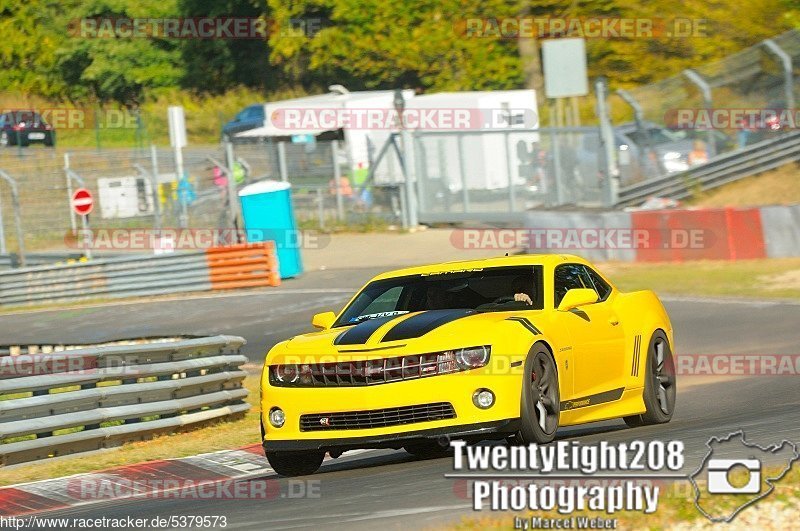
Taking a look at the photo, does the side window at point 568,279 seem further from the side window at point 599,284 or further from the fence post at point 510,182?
the fence post at point 510,182

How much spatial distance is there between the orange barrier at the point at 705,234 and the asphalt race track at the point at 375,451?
2.99 m

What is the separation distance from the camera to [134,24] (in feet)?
204

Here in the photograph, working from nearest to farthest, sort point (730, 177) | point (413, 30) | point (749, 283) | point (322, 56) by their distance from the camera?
point (749, 283) < point (730, 177) < point (413, 30) < point (322, 56)

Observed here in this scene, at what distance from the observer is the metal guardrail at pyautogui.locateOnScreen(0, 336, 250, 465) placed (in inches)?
453

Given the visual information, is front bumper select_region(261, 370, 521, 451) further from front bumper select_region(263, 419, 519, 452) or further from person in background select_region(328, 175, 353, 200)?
person in background select_region(328, 175, 353, 200)

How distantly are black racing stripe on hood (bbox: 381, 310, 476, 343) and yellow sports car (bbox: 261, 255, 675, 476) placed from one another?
10 mm

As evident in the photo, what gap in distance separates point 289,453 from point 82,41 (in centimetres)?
5412

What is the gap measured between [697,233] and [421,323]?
15.7 meters

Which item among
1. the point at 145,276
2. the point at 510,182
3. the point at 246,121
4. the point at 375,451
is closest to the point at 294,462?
the point at 375,451

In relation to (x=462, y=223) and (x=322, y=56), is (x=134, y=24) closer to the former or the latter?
(x=322, y=56)

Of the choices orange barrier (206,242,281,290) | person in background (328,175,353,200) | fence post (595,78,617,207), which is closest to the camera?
orange barrier (206,242,281,290)

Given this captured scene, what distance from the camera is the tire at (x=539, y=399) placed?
9195 mm

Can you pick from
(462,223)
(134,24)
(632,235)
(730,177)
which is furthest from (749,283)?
(134,24)

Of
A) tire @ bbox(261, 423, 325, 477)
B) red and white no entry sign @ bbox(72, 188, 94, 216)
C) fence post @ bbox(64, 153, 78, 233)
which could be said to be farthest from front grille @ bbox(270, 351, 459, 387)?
fence post @ bbox(64, 153, 78, 233)
